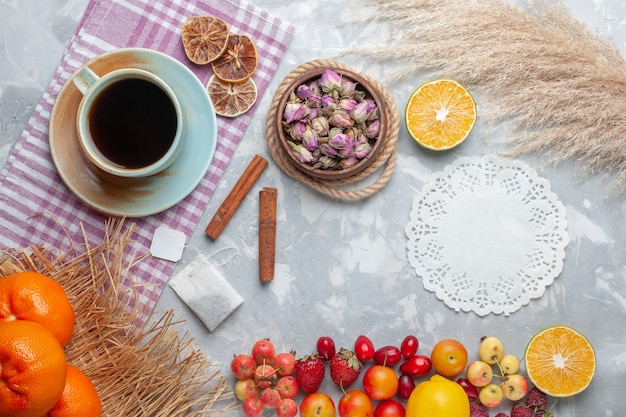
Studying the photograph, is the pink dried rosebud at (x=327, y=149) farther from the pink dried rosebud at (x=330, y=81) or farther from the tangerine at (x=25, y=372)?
the tangerine at (x=25, y=372)

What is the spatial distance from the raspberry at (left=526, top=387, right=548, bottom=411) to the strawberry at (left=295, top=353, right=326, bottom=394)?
48cm

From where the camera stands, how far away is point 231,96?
1.49m

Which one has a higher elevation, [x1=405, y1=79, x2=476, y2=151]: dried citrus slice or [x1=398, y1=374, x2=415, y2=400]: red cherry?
[x1=405, y1=79, x2=476, y2=151]: dried citrus slice

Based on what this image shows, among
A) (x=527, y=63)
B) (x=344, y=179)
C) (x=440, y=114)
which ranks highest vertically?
(x=527, y=63)

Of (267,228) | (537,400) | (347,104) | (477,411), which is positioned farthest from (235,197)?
(537,400)

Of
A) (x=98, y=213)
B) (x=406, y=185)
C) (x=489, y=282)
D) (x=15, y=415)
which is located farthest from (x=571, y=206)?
(x=15, y=415)

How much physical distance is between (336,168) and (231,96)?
29 centimetres

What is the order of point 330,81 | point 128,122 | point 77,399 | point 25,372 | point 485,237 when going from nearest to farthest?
1. point 25,372
2. point 77,399
3. point 128,122
4. point 330,81
5. point 485,237

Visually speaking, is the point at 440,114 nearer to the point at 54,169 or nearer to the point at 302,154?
the point at 302,154

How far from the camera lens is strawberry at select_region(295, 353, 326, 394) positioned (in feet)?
4.84

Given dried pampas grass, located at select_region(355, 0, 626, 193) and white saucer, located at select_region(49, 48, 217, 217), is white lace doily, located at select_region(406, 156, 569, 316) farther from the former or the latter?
white saucer, located at select_region(49, 48, 217, 217)

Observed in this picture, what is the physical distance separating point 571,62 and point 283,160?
0.70 m

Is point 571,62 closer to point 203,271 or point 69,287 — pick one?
point 203,271

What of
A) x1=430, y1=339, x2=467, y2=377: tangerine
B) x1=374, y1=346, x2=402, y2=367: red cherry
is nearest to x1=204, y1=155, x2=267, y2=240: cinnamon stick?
x1=374, y1=346, x2=402, y2=367: red cherry
